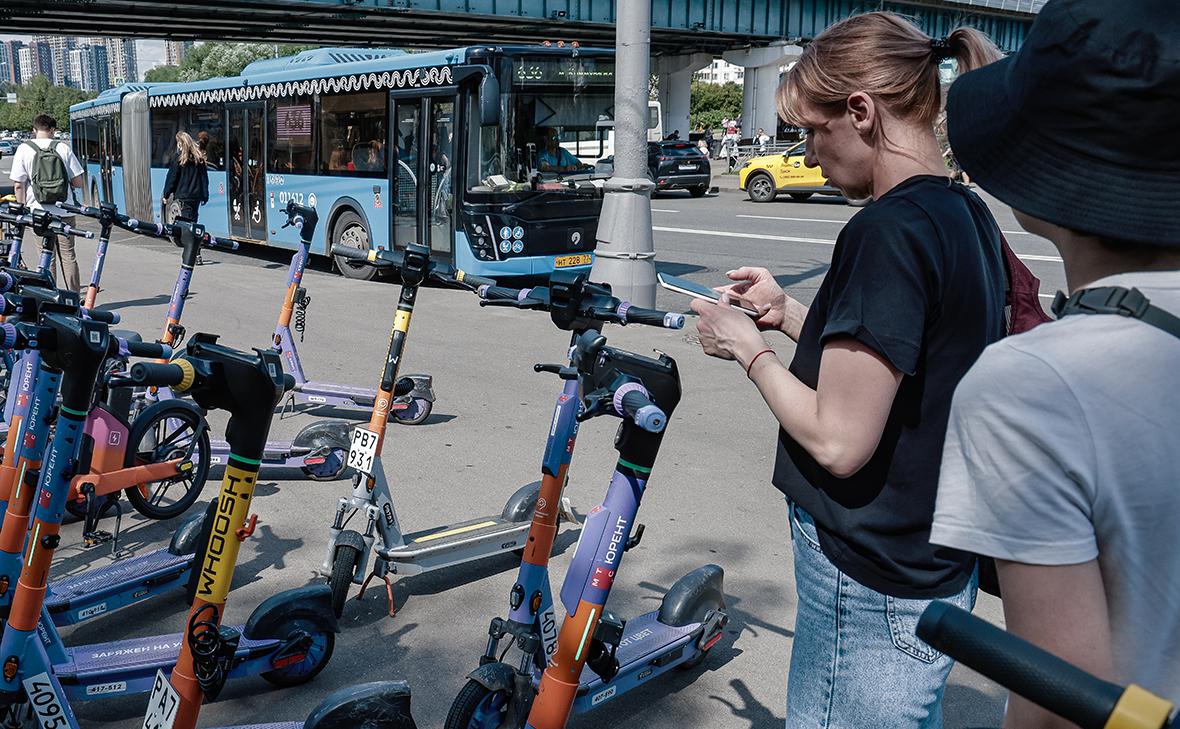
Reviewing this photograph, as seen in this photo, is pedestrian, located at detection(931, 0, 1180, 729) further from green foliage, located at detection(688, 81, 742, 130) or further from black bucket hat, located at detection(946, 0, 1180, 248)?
green foliage, located at detection(688, 81, 742, 130)

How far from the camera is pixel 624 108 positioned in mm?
9562

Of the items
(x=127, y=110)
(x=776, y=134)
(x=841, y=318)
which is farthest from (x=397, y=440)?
(x=776, y=134)

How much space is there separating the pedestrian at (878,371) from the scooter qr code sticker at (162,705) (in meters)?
1.57

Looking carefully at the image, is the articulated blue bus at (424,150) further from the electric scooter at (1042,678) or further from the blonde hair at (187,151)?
the electric scooter at (1042,678)

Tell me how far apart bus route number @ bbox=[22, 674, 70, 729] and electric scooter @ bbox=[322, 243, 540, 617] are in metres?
1.18

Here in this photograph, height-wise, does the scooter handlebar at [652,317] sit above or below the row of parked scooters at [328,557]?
above

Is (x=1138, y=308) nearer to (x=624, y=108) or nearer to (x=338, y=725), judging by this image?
(x=338, y=725)

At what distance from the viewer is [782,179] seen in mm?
25359

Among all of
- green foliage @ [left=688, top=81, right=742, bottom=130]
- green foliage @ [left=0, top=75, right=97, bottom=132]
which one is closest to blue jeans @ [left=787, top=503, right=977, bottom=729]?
green foliage @ [left=688, top=81, right=742, bottom=130]

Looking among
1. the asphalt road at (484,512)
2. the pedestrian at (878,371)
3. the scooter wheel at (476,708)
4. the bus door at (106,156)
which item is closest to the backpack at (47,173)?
the asphalt road at (484,512)

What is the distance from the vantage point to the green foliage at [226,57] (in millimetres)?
63156

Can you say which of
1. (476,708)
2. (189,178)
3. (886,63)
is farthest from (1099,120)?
(189,178)

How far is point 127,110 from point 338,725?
66.6ft

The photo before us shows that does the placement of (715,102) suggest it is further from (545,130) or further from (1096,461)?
(1096,461)
